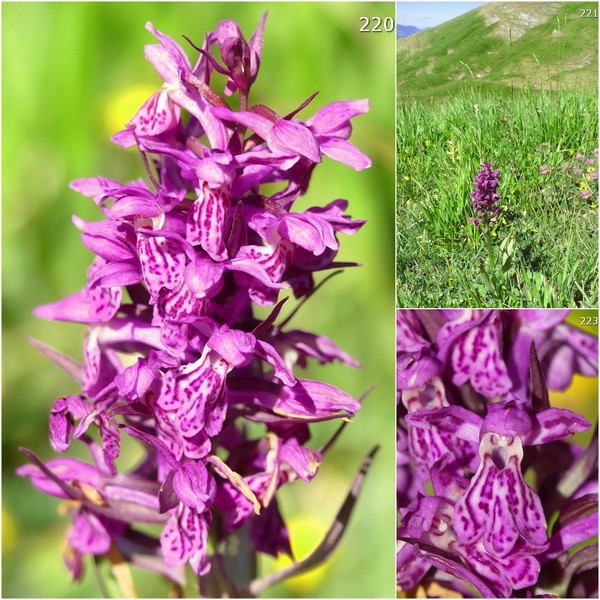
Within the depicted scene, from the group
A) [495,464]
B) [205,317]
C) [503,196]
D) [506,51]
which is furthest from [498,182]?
[205,317]

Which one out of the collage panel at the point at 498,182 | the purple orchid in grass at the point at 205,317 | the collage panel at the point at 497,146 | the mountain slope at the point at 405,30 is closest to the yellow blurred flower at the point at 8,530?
the purple orchid in grass at the point at 205,317

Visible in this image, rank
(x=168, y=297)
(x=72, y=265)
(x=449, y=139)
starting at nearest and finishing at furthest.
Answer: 1. (x=168, y=297)
2. (x=449, y=139)
3. (x=72, y=265)

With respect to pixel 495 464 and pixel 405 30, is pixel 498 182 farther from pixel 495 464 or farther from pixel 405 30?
pixel 495 464

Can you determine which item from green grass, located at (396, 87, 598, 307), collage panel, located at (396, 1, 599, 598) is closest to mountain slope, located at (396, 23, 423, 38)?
collage panel, located at (396, 1, 599, 598)

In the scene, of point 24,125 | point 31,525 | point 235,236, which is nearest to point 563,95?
point 235,236

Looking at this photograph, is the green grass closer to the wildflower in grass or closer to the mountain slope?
the wildflower in grass

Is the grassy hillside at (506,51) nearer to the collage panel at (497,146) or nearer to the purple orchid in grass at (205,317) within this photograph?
the collage panel at (497,146)

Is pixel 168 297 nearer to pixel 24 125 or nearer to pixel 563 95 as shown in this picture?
pixel 24 125
